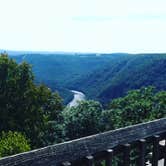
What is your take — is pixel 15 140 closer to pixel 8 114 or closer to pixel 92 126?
pixel 8 114

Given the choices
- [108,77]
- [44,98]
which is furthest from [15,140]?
[108,77]

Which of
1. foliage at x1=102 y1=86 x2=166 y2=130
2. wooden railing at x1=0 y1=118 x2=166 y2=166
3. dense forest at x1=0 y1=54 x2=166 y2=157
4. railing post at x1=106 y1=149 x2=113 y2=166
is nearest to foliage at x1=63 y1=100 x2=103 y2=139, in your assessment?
dense forest at x1=0 y1=54 x2=166 y2=157

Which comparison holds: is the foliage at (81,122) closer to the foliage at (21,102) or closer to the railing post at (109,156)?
the foliage at (21,102)

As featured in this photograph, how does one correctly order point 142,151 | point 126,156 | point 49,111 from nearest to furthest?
point 126,156
point 142,151
point 49,111

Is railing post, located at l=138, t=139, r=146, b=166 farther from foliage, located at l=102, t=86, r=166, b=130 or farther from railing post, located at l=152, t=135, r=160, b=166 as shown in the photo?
foliage, located at l=102, t=86, r=166, b=130

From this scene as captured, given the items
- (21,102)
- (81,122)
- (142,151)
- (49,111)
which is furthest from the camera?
(49,111)

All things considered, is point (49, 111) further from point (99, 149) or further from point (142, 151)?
point (99, 149)

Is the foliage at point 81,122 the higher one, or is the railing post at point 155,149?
the railing post at point 155,149

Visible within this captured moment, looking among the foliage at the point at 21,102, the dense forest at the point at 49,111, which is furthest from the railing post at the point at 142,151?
the foliage at the point at 21,102

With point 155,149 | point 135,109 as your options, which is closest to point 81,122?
point 135,109
